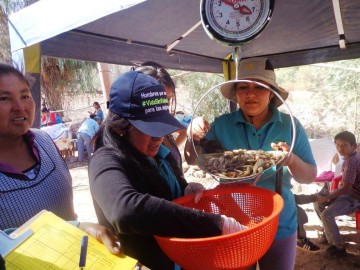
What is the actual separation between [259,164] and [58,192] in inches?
42.0

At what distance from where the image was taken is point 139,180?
46.9 inches

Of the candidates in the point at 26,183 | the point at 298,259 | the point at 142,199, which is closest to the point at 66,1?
the point at 26,183

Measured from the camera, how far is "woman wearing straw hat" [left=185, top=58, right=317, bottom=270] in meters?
1.78

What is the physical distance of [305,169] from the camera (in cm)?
170

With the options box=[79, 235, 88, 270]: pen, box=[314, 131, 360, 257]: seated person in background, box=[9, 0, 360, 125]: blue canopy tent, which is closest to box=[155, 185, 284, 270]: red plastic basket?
box=[79, 235, 88, 270]: pen

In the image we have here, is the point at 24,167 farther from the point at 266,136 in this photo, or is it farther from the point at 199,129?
the point at 266,136

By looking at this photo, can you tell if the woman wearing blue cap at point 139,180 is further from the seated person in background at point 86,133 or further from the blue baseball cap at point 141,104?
the seated person in background at point 86,133

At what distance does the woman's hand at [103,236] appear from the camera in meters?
0.95

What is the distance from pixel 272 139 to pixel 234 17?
30.1 inches

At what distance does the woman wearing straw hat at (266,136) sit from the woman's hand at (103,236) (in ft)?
2.80

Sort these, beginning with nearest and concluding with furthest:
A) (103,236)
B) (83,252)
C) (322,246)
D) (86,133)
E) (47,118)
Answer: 1. (83,252)
2. (103,236)
3. (322,246)
4. (86,133)
5. (47,118)

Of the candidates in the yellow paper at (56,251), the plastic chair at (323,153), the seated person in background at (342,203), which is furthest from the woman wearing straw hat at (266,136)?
the plastic chair at (323,153)

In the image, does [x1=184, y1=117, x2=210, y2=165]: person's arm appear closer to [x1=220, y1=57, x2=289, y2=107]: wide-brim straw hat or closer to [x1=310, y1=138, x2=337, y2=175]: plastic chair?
[x1=220, y1=57, x2=289, y2=107]: wide-brim straw hat

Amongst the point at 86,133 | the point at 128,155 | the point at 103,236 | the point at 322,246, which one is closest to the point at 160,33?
the point at 128,155
